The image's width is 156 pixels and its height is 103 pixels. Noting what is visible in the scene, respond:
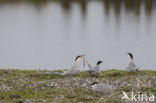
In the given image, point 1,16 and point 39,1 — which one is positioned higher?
point 39,1

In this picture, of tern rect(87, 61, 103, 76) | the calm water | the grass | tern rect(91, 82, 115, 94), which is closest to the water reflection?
the calm water

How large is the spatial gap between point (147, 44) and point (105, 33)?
10.7 metres

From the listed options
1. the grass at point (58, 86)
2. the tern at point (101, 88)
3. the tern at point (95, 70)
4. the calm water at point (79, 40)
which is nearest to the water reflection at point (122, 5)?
the calm water at point (79, 40)

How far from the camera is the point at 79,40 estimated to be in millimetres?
45375

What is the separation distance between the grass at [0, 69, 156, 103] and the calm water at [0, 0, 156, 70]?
11.7m

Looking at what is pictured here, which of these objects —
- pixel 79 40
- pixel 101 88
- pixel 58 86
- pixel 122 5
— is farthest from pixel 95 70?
pixel 122 5

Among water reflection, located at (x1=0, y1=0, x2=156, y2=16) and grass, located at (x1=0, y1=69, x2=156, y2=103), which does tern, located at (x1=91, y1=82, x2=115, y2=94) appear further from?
water reflection, located at (x1=0, y1=0, x2=156, y2=16)

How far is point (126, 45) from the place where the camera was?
40531 millimetres

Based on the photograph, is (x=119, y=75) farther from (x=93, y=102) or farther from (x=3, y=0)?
(x=3, y=0)

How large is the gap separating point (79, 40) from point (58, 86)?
30067 mm

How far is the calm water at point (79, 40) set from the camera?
32.9 m

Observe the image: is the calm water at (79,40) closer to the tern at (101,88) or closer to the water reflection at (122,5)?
the water reflection at (122,5)

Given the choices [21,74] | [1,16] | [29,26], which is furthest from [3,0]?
[21,74]

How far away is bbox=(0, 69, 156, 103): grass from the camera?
44.2 ft
